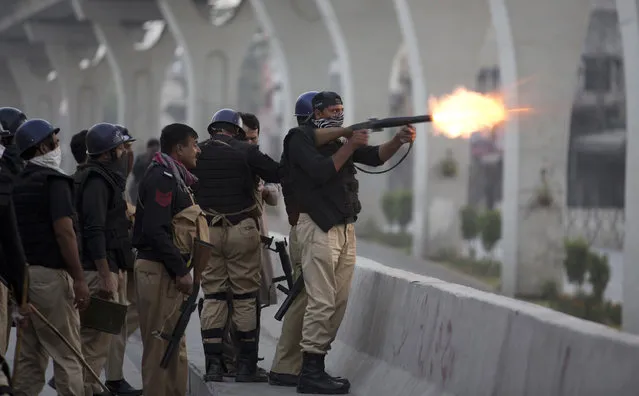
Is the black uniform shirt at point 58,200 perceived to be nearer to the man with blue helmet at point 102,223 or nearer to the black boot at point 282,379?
the man with blue helmet at point 102,223

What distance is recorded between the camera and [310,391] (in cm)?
972

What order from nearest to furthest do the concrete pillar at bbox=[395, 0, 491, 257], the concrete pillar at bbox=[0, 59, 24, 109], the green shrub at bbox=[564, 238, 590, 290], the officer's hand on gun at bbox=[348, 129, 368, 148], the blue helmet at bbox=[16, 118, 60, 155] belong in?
the blue helmet at bbox=[16, 118, 60, 155], the officer's hand on gun at bbox=[348, 129, 368, 148], the green shrub at bbox=[564, 238, 590, 290], the concrete pillar at bbox=[395, 0, 491, 257], the concrete pillar at bbox=[0, 59, 24, 109]

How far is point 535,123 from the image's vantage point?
2159cm

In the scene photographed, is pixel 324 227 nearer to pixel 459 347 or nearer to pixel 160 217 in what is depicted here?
pixel 160 217

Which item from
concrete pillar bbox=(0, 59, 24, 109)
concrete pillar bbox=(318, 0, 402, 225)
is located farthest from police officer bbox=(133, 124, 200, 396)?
concrete pillar bbox=(0, 59, 24, 109)

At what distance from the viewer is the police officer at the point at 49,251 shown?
342 inches

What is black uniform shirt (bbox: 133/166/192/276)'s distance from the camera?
30.4 ft

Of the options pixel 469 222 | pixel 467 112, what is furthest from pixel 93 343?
pixel 469 222

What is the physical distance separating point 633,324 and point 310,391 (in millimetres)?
6792

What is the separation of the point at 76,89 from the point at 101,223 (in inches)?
2396

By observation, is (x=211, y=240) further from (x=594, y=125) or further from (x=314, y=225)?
(x=594, y=125)

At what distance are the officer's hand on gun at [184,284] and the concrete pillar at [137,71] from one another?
45891 millimetres

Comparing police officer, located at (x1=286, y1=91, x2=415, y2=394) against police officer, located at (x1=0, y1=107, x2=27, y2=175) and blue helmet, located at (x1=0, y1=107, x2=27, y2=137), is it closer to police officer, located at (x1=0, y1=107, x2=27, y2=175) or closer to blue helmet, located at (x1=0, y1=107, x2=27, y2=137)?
police officer, located at (x1=0, y1=107, x2=27, y2=175)

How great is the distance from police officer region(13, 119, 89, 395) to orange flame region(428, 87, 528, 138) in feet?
8.11
